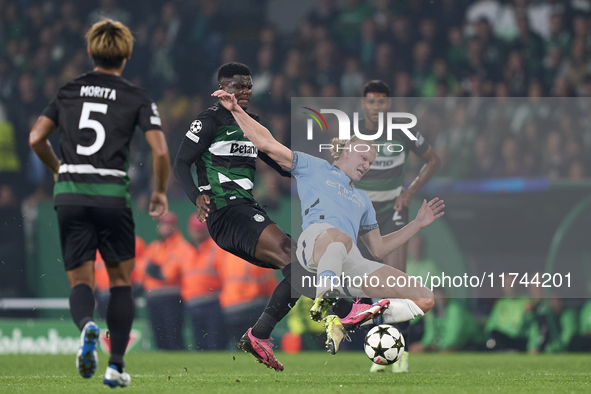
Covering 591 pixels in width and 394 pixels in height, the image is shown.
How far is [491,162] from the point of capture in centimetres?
1028

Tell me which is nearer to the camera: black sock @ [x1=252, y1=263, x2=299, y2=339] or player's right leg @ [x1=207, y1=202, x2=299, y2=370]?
player's right leg @ [x1=207, y1=202, x2=299, y2=370]

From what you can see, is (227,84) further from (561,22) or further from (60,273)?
(561,22)

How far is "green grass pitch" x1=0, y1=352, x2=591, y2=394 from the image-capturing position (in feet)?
16.9

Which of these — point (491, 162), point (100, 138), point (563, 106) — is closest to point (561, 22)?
point (563, 106)

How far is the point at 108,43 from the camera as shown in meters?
4.66

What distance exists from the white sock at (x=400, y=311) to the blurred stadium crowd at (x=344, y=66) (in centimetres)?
459

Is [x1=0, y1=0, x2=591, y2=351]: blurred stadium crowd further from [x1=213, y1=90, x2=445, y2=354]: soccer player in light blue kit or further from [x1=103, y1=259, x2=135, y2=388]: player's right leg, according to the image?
[x1=103, y1=259, x2=135, y2=388]: player's right leg

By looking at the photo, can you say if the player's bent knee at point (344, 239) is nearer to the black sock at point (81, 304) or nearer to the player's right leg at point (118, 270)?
the player's right leg at point (118, 270)

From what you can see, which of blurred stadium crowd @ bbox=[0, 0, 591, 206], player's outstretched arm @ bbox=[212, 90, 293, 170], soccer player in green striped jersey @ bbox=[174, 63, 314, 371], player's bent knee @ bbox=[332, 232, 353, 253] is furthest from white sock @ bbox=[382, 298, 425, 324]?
blurred stadium crowd @ bbox=[0, 0, 591, 206]

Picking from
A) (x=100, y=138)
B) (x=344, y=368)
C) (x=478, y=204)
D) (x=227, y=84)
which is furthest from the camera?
(x=478, y=204)

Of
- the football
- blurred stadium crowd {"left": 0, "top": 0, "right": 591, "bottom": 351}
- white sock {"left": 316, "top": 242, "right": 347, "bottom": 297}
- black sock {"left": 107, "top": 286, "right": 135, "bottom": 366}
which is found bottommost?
the football

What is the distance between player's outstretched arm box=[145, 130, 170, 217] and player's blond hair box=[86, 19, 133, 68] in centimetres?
Answer: 48

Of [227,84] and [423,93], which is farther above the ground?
[423,93]

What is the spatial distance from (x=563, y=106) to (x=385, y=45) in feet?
10.2
